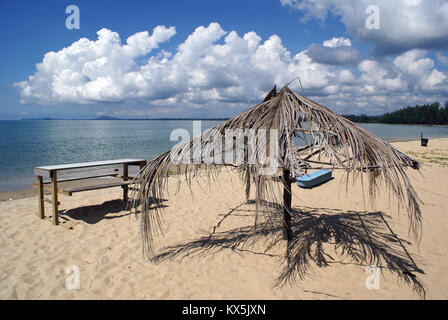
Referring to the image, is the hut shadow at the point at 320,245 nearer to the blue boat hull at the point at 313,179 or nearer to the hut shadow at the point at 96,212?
the hut shadow at the point at 96,212

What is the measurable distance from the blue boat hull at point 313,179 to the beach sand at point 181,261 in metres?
1.69

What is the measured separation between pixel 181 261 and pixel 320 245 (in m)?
→ 2.04

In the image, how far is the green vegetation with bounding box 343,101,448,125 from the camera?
88.3 m

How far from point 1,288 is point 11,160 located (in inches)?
751

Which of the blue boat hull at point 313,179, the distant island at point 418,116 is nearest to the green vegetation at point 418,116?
the distant island at point 418,116

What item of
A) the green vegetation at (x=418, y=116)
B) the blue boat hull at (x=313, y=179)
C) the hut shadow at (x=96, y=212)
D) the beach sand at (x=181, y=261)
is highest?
the green vegetation at (x=418, y=116)

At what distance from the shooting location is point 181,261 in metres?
3.66

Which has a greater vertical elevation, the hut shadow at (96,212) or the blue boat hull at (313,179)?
the blue boat hull at (313,179)

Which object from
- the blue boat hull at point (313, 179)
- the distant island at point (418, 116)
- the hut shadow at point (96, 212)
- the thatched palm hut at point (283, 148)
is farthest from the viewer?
the distant island at point (418, 116)

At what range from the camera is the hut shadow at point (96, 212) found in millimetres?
5320

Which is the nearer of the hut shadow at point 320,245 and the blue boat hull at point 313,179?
the hut shadow at point 320,245

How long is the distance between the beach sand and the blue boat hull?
1.69 metres

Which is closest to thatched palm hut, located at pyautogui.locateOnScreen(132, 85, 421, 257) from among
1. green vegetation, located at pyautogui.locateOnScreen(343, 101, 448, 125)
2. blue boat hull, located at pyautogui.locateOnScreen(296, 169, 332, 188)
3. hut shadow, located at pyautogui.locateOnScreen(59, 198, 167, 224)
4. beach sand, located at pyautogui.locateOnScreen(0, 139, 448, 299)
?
beach sand, located at pyautogui.locateOnScreen(0, 139, 448, 299)
